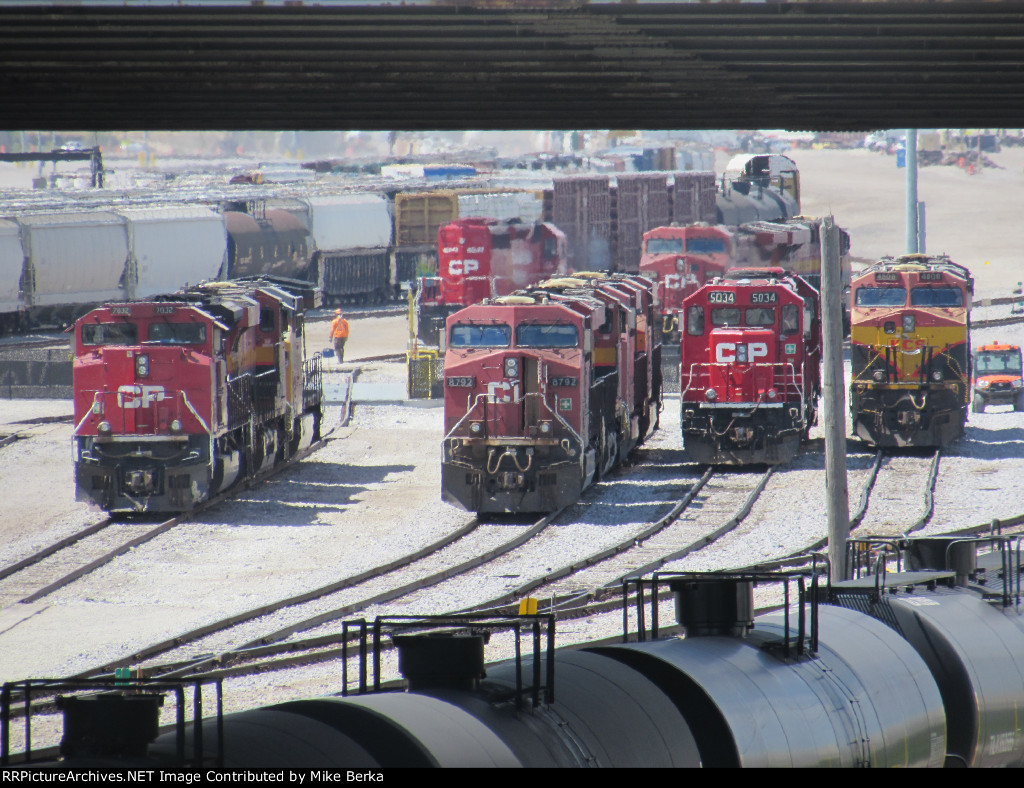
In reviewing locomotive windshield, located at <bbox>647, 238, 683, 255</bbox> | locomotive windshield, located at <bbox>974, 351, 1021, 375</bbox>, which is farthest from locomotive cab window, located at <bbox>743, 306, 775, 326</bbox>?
locomotive windshield, located at <bbox>647, 238, 683, 255</bbox>

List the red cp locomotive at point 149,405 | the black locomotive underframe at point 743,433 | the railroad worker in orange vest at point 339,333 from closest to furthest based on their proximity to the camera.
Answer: the red cp locomotive at point 149,405 → the black locomotive underframe at point 743,433 → the railroad worker in orange vest at point 339,333

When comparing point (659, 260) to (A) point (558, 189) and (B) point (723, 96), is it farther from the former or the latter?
(B) point (723, 96)

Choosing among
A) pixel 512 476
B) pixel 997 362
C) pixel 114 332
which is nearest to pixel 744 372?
pixel 512 476

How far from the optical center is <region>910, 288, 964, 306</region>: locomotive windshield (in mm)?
29344

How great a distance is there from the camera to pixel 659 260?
134ft

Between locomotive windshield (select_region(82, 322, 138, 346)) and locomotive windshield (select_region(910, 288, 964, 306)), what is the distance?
617 inches

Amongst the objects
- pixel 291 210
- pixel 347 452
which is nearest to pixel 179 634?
pixel 347 452

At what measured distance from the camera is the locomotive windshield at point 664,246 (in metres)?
40.5

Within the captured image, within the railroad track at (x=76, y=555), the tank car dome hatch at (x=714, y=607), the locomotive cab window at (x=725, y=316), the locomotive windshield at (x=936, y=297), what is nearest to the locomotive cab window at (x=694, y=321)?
the locomotive cab window at (x=725, y=316)

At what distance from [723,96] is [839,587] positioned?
474 centimetres

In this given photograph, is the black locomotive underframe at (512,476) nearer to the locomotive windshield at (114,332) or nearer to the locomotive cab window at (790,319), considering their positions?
the locomotive windshield at (114,332)

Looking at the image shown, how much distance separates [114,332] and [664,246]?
66.9ft

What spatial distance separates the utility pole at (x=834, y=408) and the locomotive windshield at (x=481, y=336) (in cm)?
619

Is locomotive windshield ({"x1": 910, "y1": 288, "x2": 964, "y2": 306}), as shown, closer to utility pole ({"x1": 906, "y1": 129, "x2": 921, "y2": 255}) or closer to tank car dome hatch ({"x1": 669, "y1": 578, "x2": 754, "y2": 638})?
utility pole ({"x1": 906, "y1": 129, "x2": 921, "y2": 255})
